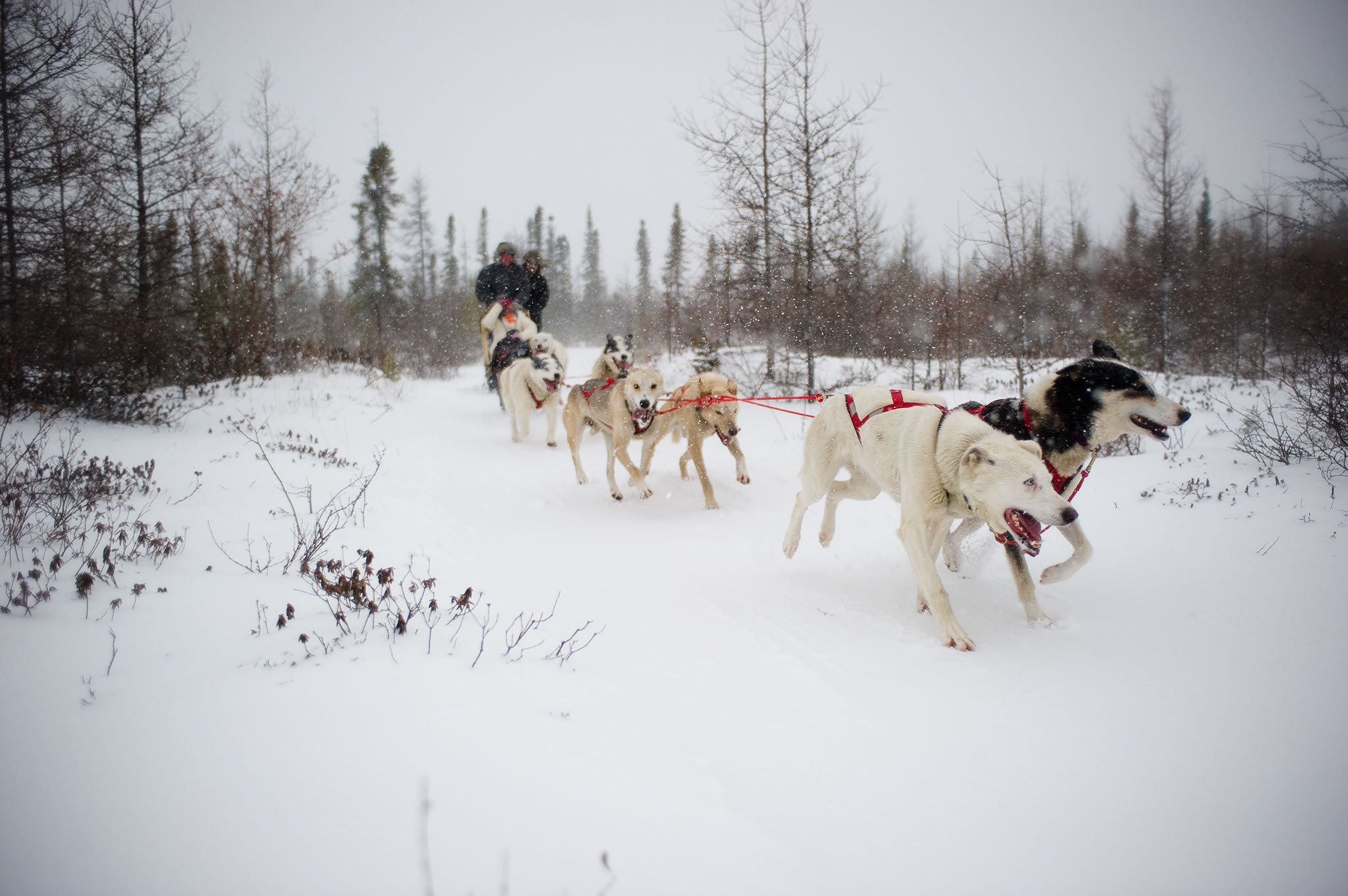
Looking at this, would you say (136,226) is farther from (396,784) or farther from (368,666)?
(396,784)

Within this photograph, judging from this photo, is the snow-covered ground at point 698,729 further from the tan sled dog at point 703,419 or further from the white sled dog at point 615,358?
the white sled dog at point 615,358

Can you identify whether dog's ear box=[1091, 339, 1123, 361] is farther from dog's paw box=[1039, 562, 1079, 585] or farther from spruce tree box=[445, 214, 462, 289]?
spruce tree box=[445, 214, 462, 289]

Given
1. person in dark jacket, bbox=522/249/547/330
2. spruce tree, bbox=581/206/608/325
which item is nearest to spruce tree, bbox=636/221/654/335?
spruce tree, bbox=581/206/608/325

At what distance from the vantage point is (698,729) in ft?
7.39

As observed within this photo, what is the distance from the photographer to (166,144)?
10.4 metres

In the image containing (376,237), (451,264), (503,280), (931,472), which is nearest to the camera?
(931,472)

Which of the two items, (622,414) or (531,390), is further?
(531,390)

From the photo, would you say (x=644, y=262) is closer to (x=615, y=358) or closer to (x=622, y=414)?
(x=615, y=358)

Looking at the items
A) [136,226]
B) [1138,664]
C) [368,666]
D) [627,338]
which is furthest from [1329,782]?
[136,226]

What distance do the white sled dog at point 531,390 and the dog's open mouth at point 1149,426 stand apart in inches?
298

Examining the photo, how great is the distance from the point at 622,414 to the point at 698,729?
4.86 metres

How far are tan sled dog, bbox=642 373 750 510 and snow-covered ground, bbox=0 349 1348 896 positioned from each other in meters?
2.29

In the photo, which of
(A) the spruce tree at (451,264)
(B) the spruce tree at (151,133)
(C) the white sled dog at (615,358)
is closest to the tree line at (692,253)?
(B) the spruce tree at (151,133)

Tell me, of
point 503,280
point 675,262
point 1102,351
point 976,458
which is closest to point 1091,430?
point 1102,351
